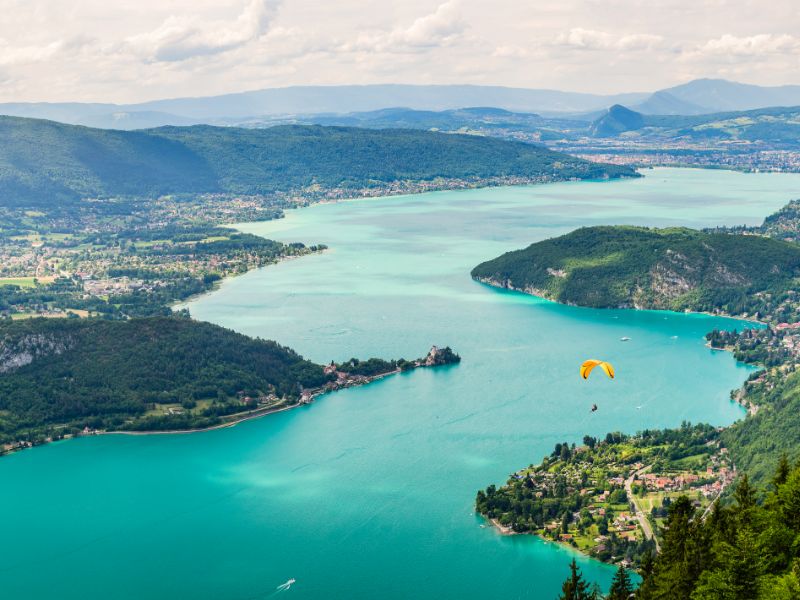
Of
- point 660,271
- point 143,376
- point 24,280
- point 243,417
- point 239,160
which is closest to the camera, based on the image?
point 243,417

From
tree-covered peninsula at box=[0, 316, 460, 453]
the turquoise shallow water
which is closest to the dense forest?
the turquoise shallow water

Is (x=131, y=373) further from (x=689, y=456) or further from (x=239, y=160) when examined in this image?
(x=239, y=160)

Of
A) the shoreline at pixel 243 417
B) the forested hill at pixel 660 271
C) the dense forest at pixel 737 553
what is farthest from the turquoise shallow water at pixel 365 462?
the dense forest at pixel 737 553

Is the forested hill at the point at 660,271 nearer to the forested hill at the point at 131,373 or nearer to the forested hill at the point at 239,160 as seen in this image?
the forested hill at the point at 131,373

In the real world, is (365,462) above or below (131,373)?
below

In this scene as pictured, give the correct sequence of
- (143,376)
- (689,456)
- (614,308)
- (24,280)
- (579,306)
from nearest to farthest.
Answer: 1. (689,456)
2. (143,376)
3. (614,308)
4. (579,306)
5. (24,280)

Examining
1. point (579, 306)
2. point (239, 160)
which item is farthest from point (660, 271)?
point (239, 160)

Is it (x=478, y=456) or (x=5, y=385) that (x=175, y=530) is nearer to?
(x=478, y=456)
